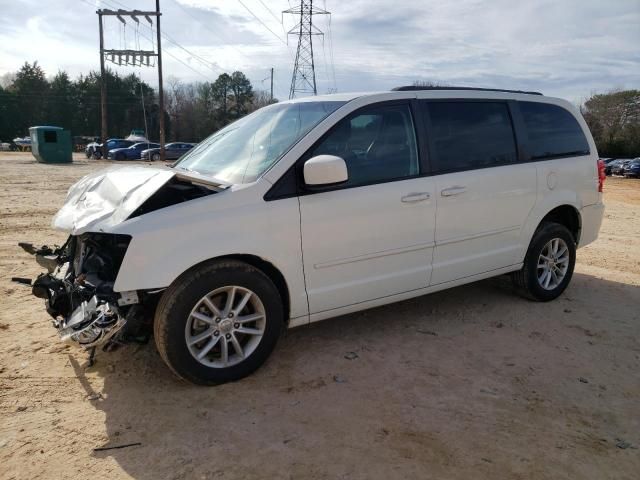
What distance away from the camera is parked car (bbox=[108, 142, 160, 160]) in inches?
1476

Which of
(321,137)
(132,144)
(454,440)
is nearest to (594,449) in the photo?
(454,440)

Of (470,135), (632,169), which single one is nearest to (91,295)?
(470,135)

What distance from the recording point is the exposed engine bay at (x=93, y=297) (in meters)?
3.06

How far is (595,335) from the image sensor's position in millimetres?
4312

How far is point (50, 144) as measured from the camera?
28797 millimetres

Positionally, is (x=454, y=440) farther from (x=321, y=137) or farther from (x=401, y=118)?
(x=401, y=118)

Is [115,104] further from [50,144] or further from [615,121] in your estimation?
[615,121]

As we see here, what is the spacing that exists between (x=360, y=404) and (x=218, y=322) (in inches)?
41.1

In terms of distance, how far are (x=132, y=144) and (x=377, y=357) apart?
42232mm

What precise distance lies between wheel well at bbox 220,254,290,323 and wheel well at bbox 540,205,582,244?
2922 millimetres

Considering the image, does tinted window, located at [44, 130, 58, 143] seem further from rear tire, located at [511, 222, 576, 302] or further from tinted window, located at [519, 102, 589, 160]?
rear tire, located at [511, 222, 576, 302]

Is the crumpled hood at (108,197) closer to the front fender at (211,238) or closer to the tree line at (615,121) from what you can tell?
the front fender at (211,238)

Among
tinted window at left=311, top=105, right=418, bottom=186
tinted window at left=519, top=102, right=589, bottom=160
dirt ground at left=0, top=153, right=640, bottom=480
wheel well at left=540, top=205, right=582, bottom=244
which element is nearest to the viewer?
dirt ground at left=0, top=153, right=640, bottom=480

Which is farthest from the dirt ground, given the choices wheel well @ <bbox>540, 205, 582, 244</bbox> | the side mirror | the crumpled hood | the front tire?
the side mirror
